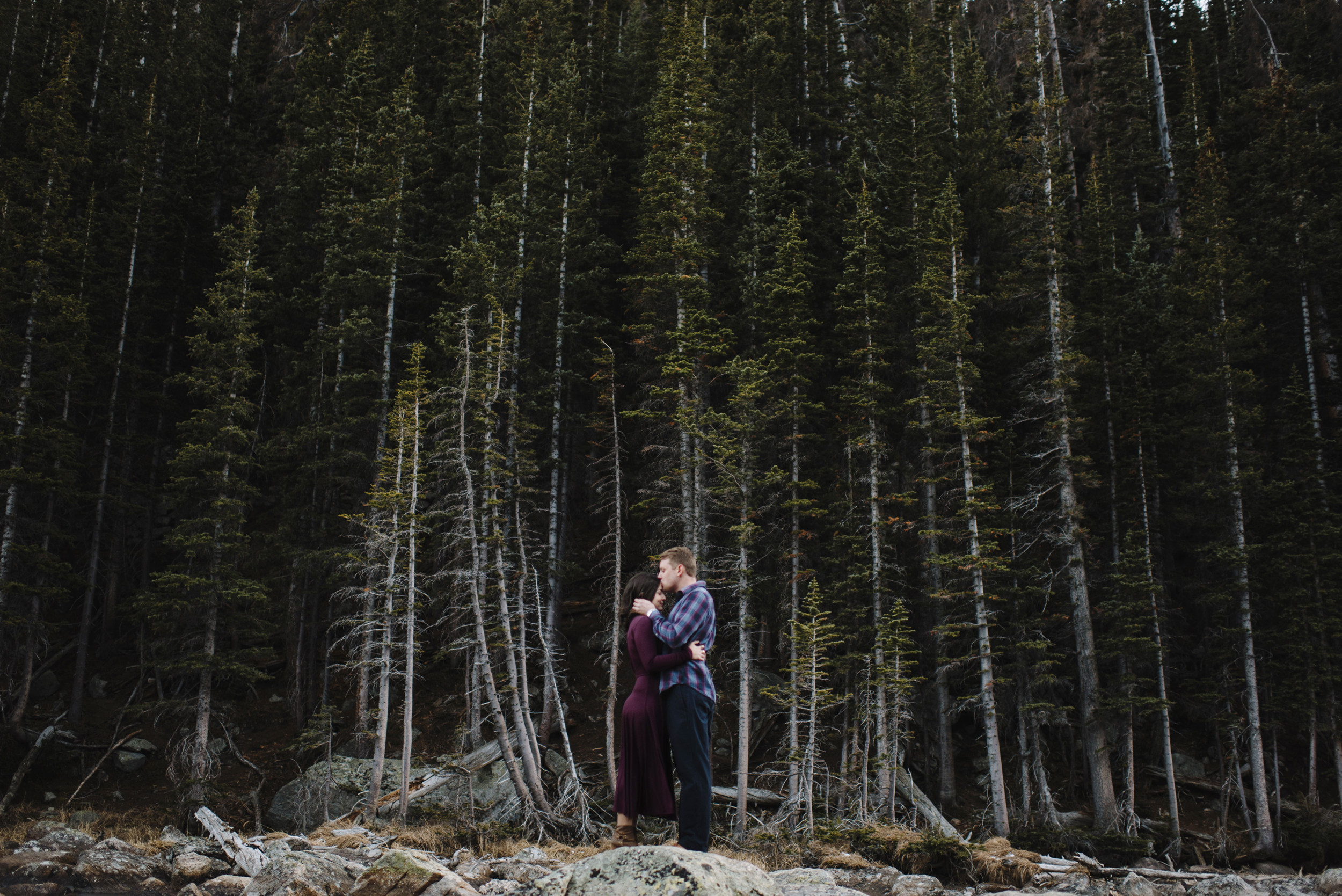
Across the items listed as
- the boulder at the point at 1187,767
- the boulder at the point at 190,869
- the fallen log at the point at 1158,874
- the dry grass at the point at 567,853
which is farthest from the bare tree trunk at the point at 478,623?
the boulder at the point at 1187,767

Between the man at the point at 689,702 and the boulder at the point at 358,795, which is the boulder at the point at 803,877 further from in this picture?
the boulder at the point at 358,795

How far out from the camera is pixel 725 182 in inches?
1083

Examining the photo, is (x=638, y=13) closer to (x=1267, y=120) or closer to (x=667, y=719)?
(x=1267, y=120)

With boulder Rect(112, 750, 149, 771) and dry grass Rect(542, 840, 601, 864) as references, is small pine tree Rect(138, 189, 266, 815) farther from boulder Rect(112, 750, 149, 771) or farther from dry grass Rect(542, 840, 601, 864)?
dry grass Rect(542, 840, 601, 864)

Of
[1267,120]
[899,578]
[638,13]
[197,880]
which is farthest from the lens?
[638,13]

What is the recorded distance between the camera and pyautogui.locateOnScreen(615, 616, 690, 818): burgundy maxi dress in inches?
216

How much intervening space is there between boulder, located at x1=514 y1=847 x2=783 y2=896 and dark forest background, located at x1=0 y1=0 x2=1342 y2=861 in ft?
40.7

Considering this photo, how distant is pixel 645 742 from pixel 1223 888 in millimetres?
10571

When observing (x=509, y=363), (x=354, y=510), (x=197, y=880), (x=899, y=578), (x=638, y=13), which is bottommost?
(x=197, y=880)

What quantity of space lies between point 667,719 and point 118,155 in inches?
1423

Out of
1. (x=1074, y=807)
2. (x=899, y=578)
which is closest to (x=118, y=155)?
(x=899, y=578)

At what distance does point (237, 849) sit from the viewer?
12320 millimetres

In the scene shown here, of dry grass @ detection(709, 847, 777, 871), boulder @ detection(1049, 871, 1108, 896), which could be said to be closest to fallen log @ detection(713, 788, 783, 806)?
dry grass @ detection(709, 847, 777, 871)

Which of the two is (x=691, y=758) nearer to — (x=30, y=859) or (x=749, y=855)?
(x=749, y=855)
